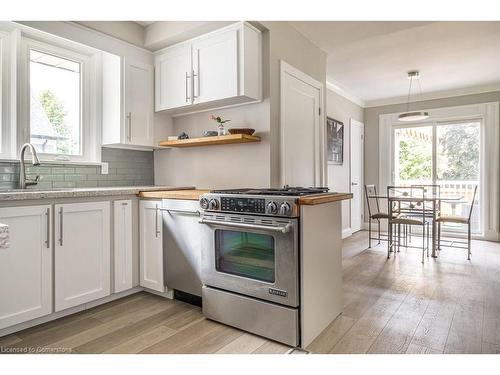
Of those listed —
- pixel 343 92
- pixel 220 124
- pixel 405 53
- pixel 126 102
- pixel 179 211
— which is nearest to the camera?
pixel 179 211

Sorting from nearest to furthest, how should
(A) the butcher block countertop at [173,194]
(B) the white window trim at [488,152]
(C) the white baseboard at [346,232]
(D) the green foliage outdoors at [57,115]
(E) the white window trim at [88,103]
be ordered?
(A) the butcher block countertop at [173,194]
(D) the green foliage outdoors at [57,115]
(E) the white window trim at [88,103]
(B) the white window trim at [488,152]
(C) the white baseboard at [346,232]

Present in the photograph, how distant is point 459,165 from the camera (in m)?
5.38

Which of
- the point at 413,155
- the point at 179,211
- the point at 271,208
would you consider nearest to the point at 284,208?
the point at 271,208

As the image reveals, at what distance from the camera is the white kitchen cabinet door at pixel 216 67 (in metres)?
2.62

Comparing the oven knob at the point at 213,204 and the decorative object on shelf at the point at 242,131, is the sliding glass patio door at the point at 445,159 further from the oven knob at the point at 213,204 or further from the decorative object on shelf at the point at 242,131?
the oven knob at the point at 213,204

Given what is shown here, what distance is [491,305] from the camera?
253 cm

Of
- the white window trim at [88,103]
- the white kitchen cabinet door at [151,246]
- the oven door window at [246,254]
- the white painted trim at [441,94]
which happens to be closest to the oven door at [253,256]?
the oven door window at [246,254]

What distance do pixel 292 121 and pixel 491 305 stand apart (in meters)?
2.24

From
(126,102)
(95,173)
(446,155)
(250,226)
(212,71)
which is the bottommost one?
(250,226)

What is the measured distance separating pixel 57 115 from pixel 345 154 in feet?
13.7

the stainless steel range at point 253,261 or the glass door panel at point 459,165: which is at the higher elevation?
the glass door panel at point 459,165

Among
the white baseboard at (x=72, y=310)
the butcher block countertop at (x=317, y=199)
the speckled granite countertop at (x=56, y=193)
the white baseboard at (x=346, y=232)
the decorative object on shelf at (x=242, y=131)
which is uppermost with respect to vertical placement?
the decorative object on shelf at (x=242, y=131)

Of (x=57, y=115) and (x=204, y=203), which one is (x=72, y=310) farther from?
(x=57, y=115)

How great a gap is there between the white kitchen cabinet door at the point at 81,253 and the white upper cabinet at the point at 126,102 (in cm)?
89
